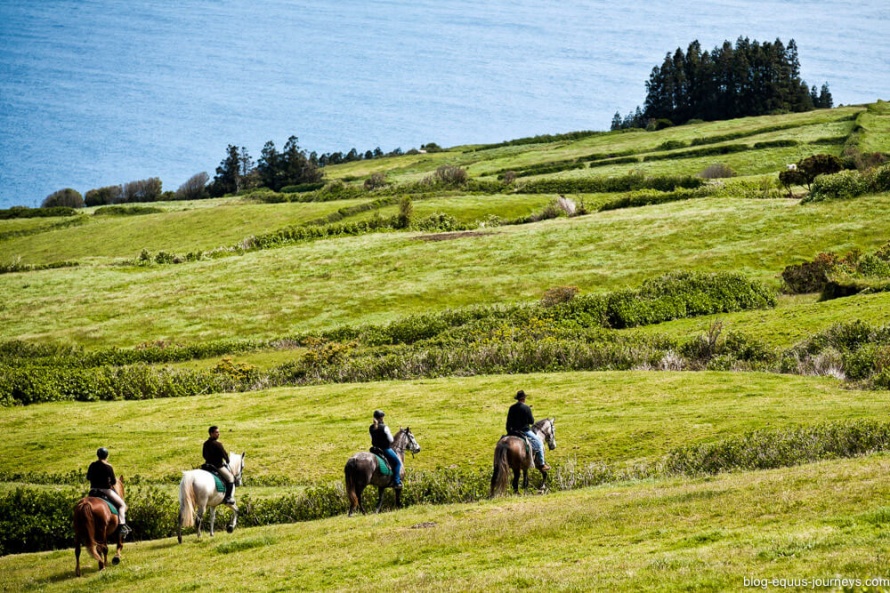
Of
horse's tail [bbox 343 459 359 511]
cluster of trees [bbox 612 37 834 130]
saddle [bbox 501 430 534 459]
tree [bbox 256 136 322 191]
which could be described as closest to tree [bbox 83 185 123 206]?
tree [bbox 256 136 322 191]

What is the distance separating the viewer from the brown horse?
22781 mm

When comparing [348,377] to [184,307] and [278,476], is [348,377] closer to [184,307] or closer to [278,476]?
[278,476]

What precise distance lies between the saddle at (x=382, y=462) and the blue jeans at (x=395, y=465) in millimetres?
116

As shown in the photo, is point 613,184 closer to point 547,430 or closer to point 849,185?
point 849,185

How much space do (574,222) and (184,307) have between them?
37218 millimetres

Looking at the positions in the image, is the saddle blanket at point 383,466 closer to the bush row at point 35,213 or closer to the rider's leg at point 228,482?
the rider's leg at point 228,482

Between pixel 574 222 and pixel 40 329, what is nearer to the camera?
pixel 40 329

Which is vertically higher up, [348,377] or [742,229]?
[742,229]

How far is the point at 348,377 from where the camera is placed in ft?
168

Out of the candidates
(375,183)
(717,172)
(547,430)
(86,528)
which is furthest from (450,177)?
(86,528)

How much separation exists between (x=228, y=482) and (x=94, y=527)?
4.07 m

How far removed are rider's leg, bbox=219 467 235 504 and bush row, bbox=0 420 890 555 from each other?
249 cm

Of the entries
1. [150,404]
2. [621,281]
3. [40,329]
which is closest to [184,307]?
[40,329]

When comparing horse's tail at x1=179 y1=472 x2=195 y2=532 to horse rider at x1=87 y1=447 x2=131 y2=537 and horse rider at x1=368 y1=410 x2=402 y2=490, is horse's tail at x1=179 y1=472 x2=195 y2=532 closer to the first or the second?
horse rider at x1=87 y1=447 x2=131 y2=537
